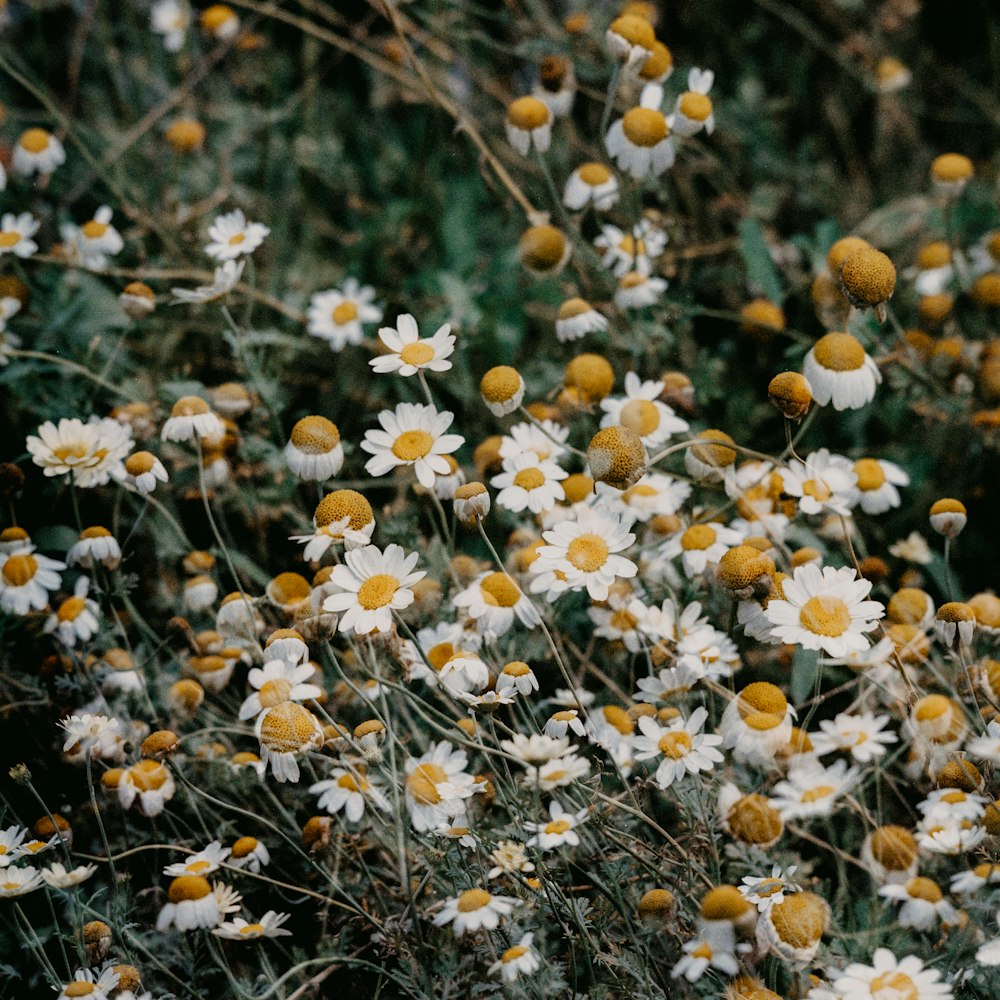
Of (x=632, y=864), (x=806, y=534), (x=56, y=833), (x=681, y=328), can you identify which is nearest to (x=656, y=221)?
(x=681, y=328)

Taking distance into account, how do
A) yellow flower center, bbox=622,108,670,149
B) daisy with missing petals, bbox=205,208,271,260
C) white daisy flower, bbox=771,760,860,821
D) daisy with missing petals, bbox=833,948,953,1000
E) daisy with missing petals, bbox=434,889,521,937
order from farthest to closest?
daisy with missing petals, bbox=205,208,271,260, yellow flower center, bbox=622,108,670,149, white daisy flower, bbox=771,760,860,821, daisy with missing petals, bbox=434,889,521,937, daisy with missing petals, bbox=833,948,953,1000

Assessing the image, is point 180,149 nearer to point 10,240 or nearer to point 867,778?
point 10,240

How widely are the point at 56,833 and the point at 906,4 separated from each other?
3.03 metres

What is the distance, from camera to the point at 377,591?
162cm

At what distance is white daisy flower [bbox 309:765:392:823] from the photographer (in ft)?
5.62

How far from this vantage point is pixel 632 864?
1.72m

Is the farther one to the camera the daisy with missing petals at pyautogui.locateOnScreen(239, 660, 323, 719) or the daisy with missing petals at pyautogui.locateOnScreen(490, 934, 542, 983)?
the daisy with missing petals at pyautogui.locateOnScreen(239, 660, 323, 719)

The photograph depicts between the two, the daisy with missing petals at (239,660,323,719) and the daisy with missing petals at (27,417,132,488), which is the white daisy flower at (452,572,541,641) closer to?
the daisy with missing petals at (239,660,323,719)

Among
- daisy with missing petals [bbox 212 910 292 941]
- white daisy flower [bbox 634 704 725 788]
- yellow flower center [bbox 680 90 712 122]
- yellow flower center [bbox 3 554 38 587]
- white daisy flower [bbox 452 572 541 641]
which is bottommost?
daisy with missing petals [bbox 212 910 292 941]

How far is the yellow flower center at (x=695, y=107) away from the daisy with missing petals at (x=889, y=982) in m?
1.46

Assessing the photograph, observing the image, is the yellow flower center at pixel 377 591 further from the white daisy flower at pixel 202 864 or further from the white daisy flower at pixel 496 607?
the white daisy flower at pixel 202 864

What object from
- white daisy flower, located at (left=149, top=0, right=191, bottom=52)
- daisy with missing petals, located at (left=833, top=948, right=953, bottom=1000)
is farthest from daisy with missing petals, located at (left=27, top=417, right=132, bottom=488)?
white daisy flower, located at (left=149, top=0, right=191, bottom=52)

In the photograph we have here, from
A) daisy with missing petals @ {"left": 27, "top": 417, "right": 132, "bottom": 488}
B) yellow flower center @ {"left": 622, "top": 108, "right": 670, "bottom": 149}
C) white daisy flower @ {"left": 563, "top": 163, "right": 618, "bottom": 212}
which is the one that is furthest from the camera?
white daisy flower @ {"left": 563, "top": 163, "right": 618, "bottom": 212}

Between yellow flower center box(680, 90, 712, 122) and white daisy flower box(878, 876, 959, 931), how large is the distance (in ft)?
4.48
